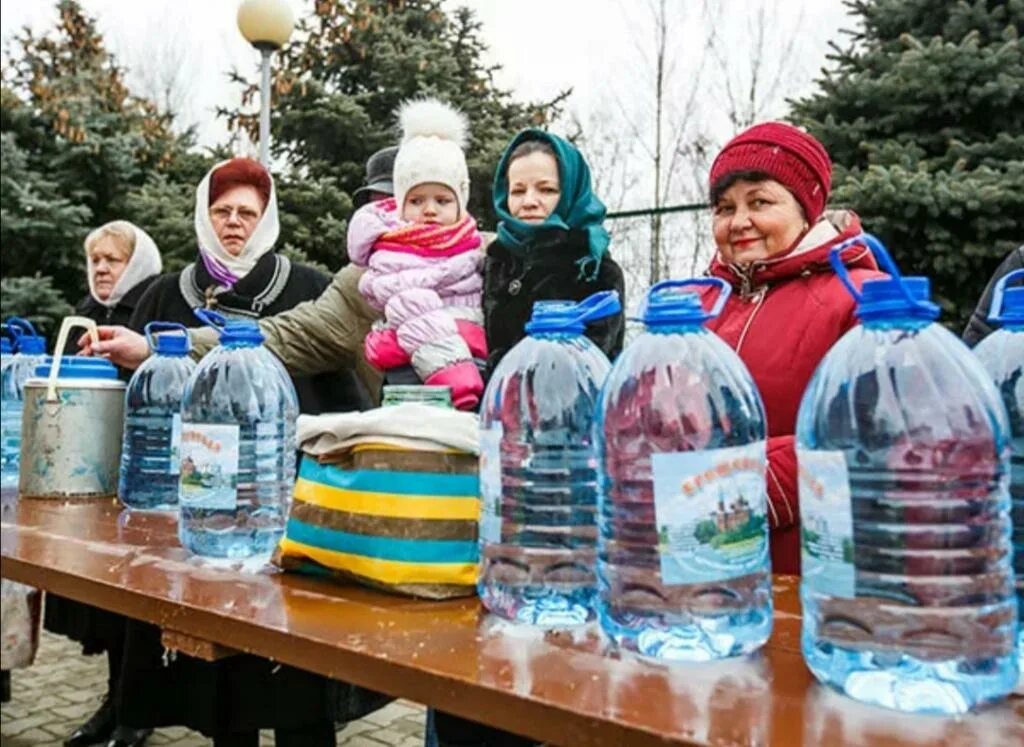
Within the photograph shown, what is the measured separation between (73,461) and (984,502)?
1.97 metres

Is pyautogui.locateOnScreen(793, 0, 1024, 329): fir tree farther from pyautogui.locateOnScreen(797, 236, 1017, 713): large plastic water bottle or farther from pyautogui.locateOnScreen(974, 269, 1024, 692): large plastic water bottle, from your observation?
pyautogui.locateOnScreen(797, 236, 1017, 713): large plastic water bottle

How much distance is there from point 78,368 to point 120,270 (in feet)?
5.45

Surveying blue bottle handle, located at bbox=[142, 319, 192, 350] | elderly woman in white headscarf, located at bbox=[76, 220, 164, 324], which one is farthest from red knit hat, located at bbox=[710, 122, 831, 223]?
elderly woman in white headscarf, located at bbox=[76, 220, 164, 324]

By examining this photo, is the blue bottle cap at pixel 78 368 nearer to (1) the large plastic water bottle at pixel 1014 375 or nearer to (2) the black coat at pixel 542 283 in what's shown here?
(2) the black coat at pixel 542 283

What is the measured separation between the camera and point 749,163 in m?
1.81

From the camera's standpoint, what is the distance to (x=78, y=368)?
7.29 feet

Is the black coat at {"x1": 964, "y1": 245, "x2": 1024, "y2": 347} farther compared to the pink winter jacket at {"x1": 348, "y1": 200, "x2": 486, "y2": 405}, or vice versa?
the pink winter jacket at {"x1": 348, "y1": 200, "x2": 486, "y2": 405}

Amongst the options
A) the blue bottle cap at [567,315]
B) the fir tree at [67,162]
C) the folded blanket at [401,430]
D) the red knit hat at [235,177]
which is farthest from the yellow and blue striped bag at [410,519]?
the fir tree at [67,162]

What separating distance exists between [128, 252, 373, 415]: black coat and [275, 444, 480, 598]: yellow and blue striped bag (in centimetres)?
137

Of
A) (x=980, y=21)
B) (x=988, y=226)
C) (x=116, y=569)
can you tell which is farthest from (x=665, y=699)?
(x=980, y=21)

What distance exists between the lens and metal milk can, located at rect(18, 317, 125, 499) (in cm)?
218

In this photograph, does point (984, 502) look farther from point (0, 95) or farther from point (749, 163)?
point (0, 95)

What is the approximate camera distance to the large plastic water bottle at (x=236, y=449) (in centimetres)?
159

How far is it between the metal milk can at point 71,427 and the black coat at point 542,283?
35.8 inches
